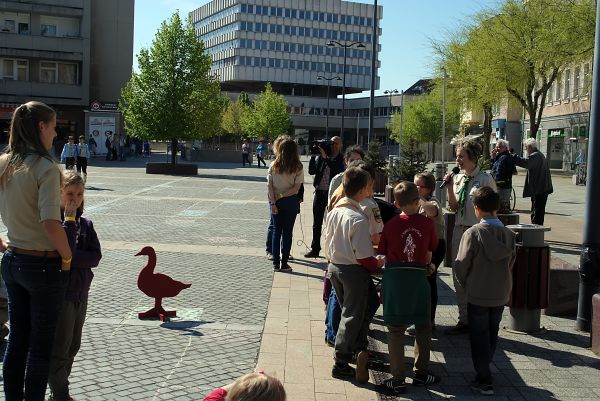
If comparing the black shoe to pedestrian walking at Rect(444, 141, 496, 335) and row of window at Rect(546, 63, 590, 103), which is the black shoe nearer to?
pedestrian walking at Rect(444, 141, 496, 335)

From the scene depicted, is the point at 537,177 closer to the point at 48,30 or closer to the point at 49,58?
the point at 49,58

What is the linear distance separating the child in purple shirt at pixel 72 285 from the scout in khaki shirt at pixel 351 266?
5.85 feet

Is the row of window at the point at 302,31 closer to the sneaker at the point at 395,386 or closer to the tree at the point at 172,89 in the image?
the tree at the point at 172,89

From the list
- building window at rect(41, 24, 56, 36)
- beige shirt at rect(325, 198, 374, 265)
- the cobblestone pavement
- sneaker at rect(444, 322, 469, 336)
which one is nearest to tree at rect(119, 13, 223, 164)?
the cobblestone pavement

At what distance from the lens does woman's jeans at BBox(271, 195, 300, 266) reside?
32.9 feet

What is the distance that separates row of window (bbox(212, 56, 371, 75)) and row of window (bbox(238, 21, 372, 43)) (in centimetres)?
462

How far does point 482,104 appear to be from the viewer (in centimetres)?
3778

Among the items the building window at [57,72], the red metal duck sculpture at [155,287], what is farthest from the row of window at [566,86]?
the red metal duck sculpture at [155,287]

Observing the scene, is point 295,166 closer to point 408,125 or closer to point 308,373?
point 308,373

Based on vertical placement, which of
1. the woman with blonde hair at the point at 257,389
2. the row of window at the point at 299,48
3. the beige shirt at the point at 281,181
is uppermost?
the row of window at the point at 299,48

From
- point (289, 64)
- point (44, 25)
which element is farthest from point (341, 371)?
point (289, 64)

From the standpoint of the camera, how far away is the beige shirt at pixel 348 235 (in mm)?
5465

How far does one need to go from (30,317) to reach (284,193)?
603 centimetres

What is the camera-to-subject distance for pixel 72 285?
479 centimetres
